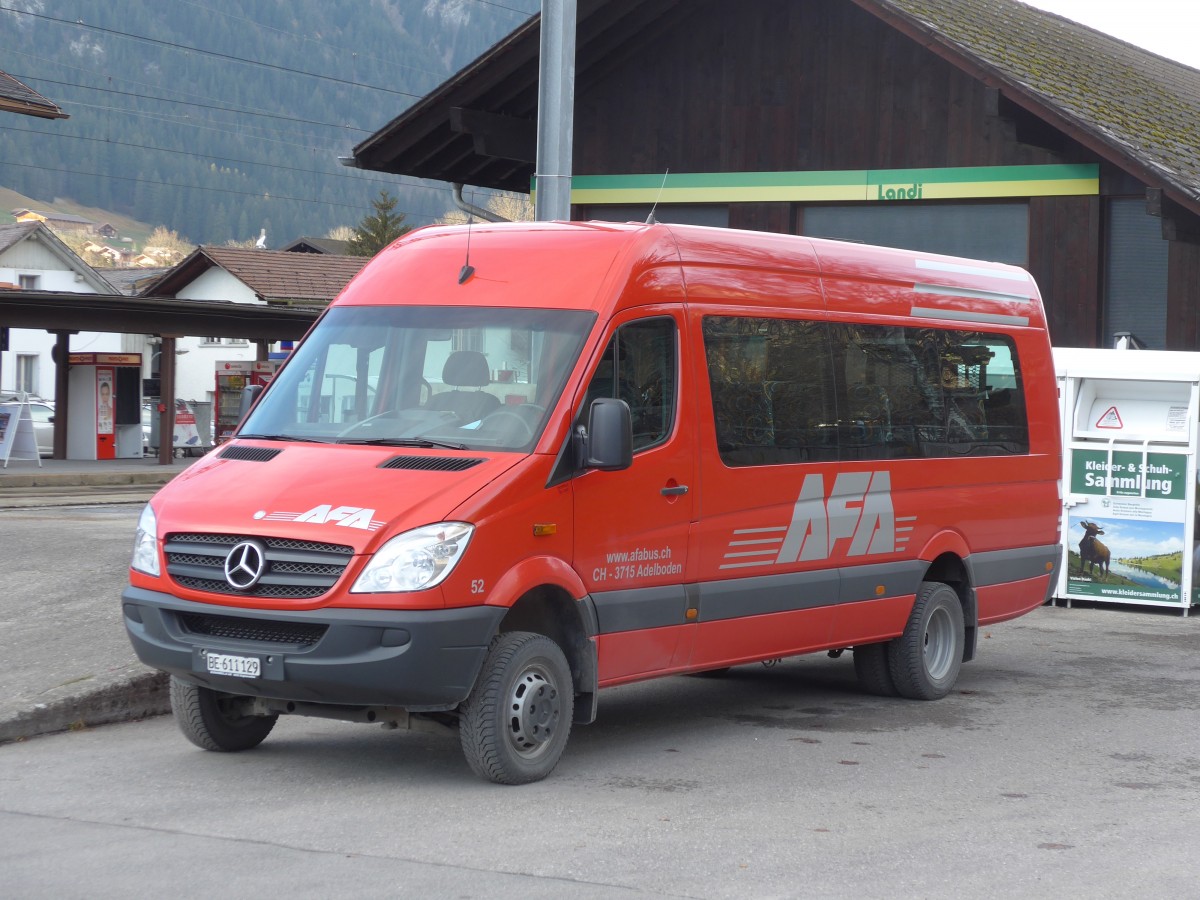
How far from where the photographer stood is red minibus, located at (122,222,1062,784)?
699 cm

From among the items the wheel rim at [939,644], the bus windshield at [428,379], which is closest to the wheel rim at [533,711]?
the bus windshield at [428,379]

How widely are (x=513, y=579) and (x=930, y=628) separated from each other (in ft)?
12.8

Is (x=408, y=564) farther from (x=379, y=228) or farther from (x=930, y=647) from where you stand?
(x=379, y=228)

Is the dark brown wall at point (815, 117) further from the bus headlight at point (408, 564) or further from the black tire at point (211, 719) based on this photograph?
the bus headlight at point (408, 564)

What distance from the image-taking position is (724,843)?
6.42 metres

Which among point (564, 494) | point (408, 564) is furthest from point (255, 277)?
point (408, 564)

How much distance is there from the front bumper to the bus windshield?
0.96 metres

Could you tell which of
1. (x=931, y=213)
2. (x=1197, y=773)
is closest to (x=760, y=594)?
(x=1197, y=773)

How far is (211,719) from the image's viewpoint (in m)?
7.86

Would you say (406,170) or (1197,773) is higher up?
(406,170)

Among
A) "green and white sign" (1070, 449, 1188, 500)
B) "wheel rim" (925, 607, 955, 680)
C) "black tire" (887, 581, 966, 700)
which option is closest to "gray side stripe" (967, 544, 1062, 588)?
"black tire" (887, 581, 966, 700)

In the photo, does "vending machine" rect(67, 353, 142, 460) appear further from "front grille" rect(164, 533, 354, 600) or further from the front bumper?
the front bumper

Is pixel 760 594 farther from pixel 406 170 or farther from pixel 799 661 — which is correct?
pixel 406 170

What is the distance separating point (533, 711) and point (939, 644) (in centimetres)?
377
